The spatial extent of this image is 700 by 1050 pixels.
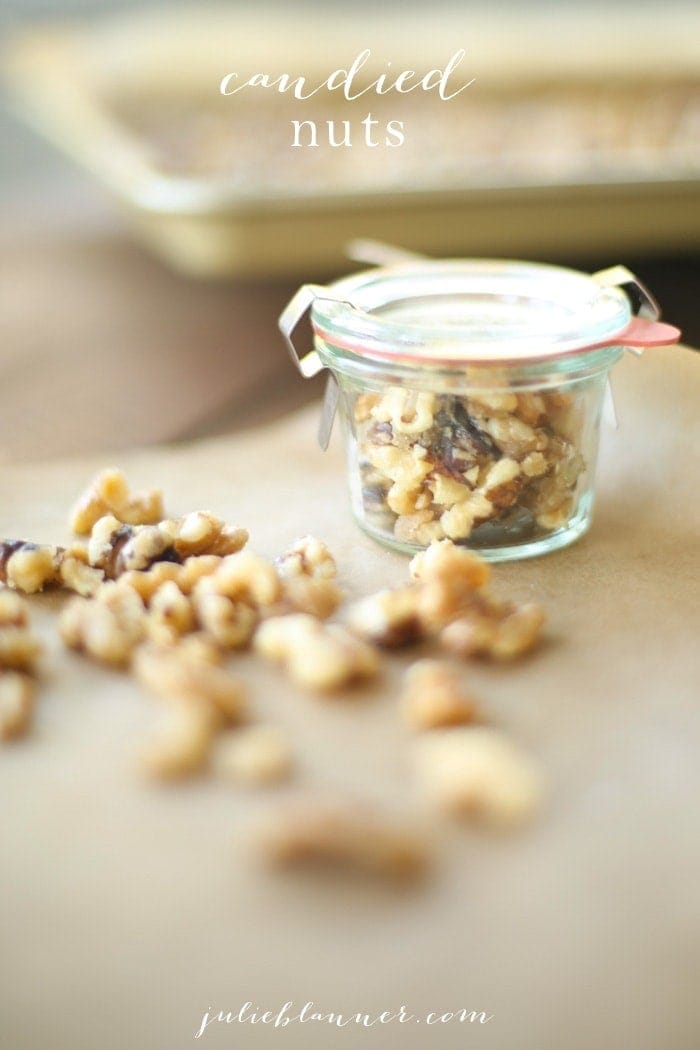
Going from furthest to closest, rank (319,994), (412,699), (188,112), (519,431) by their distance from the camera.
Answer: (188,112) → (519,431) → (412,699) → (319,994)

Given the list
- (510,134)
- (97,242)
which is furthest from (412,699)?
(97,242)

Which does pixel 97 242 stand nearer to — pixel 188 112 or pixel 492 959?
pixel 188 112

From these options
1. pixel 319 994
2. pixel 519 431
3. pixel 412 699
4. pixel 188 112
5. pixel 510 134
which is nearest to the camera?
pixel 319 994

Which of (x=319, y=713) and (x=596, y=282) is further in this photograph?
(x=596, y=282)

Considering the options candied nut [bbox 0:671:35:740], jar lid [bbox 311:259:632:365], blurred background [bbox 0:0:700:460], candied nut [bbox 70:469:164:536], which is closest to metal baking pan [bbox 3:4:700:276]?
blurred background [bbox 0:0:700:460]

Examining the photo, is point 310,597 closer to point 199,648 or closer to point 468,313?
point 199,648

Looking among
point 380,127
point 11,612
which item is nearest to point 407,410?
point 11,612

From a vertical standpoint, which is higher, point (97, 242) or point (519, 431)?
point (519, 431)

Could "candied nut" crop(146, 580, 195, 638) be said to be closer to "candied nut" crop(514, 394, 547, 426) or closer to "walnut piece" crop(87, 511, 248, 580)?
"walnut piece" crop(87, 511, 248, 580)

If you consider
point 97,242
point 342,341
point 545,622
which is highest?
point 342,341
